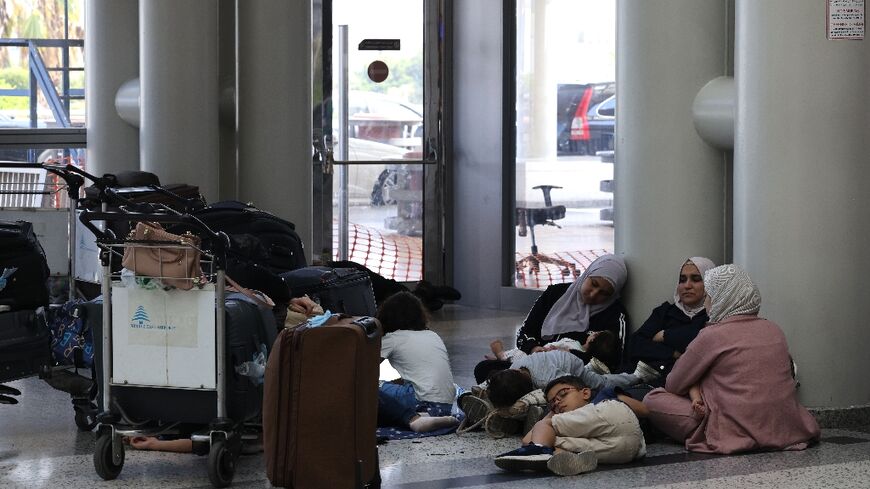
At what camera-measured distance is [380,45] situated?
10.1 metres

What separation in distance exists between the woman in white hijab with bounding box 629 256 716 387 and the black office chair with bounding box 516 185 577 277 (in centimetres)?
330

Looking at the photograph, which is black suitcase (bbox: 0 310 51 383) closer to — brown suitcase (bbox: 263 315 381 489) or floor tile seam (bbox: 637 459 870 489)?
brown suitcase (bbox: 263 315 381 489)

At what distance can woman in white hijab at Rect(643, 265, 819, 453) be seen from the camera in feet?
17.2

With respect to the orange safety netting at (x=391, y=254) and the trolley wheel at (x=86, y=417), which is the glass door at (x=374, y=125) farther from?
the trolley wheel at (x=86, y=417)

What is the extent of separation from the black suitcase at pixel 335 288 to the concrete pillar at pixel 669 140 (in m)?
1.32

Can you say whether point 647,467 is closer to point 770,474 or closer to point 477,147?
point 770,474

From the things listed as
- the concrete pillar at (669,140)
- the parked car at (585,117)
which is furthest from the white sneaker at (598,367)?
the parked car at (585,117)

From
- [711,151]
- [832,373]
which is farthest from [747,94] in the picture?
[832,373]

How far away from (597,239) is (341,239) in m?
1.92

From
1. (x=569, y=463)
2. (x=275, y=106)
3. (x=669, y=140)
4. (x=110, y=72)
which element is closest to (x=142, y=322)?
(x=569, y=463)

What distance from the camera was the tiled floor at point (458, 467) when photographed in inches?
191

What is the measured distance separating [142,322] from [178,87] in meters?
3.72

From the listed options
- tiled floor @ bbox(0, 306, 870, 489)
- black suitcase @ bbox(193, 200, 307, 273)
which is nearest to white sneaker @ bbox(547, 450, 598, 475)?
tiled floor @ bbox(0, 306, 870, 489)

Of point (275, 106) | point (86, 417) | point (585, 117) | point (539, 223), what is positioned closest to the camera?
point (86, 417)
